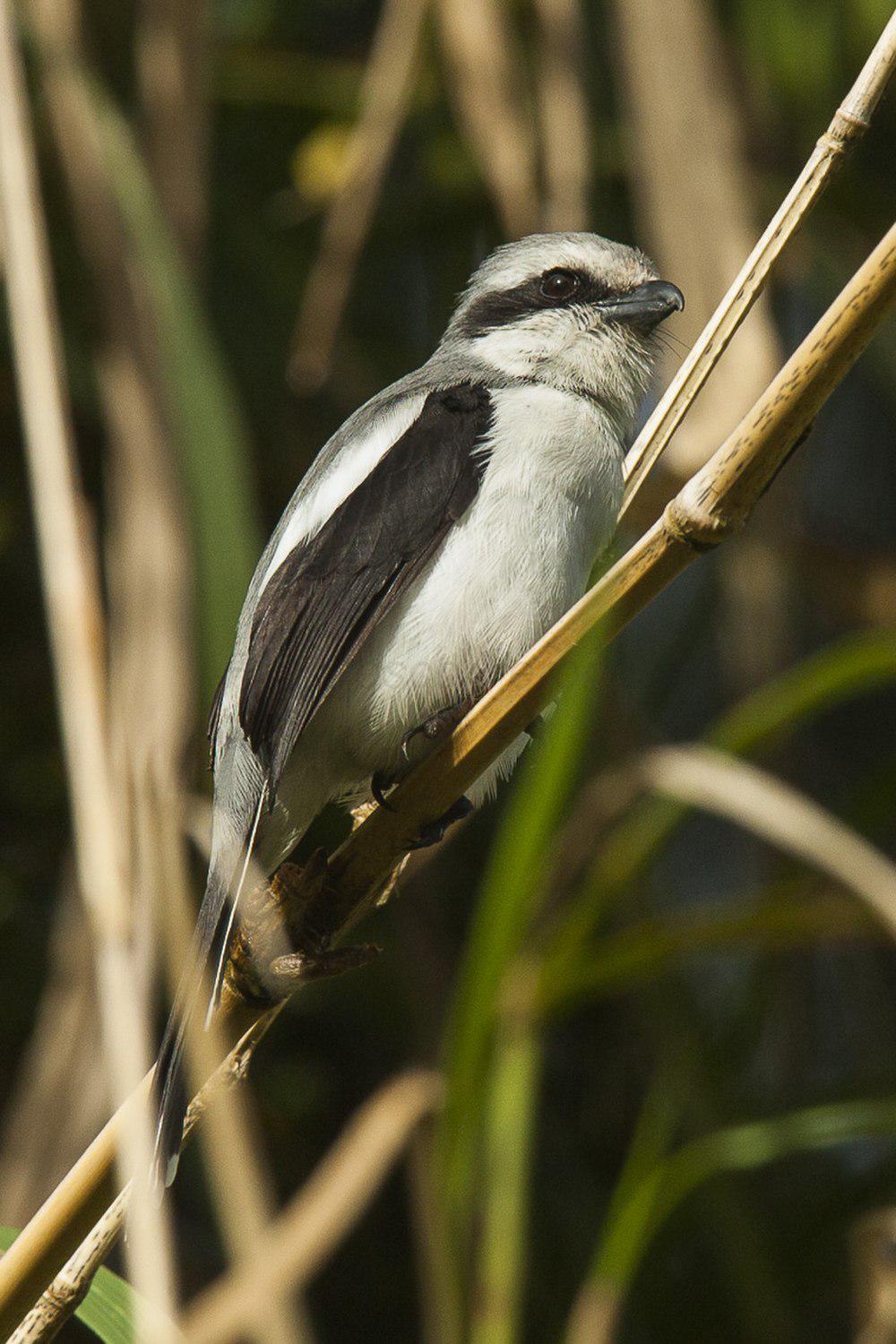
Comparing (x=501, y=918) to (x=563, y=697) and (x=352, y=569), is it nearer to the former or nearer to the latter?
(x=563, y=697)

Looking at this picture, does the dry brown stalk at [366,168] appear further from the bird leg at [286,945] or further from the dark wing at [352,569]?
the bird leg at [286,945]

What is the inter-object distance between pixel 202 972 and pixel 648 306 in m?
1.18

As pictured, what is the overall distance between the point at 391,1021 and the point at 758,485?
2370 mm

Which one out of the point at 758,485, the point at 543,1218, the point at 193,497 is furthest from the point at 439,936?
the point at 758,485

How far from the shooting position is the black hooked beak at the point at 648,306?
7.13 ft

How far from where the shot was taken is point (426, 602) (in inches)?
76.9

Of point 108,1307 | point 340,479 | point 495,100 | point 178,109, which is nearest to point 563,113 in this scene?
point 495,100

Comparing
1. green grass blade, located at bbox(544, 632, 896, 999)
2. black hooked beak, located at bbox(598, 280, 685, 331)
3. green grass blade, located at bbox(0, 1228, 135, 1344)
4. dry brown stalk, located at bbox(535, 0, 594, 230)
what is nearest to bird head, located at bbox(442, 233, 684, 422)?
black hooked beak, located at bbox(598, 280, 685, 331)

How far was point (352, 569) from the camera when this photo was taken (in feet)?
6.36

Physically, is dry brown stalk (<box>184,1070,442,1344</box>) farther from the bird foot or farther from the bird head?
the bird head

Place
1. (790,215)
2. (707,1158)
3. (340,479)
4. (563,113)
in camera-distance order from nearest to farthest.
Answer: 1. (790,215)
2. (340,479)
3. (707,1158)
4. (563,113)

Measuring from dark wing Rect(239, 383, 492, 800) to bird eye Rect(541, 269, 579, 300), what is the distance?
36cm

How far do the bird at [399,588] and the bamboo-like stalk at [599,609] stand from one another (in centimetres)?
37

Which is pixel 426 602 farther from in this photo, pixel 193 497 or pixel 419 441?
pixel 193 497
